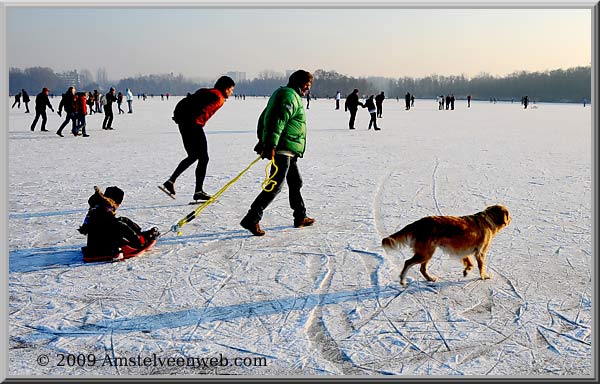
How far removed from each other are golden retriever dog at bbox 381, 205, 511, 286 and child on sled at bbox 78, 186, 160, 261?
2373mm

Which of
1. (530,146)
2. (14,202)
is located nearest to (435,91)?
(530,146)

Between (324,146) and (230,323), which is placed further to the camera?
(324,146)

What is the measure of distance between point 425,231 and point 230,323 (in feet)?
5.18

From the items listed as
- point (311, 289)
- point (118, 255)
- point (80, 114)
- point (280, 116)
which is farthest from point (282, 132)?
point (80, 114)

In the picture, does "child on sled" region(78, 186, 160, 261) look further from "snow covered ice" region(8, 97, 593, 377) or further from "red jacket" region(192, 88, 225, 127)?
"red jacket" region(192, 88, 225, 127)

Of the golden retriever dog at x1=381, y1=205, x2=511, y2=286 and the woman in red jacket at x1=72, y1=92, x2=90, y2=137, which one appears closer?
the golden retriever dog at x1=381, y1=205, x2=511, y2=286

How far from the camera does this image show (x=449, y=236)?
3.87 m

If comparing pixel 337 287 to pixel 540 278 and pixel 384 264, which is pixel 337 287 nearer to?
pixel 384 264

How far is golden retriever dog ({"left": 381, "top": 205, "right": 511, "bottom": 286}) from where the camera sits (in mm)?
3879

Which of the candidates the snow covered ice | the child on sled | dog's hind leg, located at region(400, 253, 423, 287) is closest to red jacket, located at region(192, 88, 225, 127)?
the snow covered ice

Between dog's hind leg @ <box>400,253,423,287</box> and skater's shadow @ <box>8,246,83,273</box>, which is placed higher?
dog's hind leg @ <box>400,253,423,287</box>

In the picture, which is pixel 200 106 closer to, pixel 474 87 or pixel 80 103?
pixel 80 103

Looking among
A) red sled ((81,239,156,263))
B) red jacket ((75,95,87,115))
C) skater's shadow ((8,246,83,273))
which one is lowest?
skater's shadow ((8,246,83,273))

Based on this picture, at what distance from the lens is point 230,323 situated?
3.50 m
